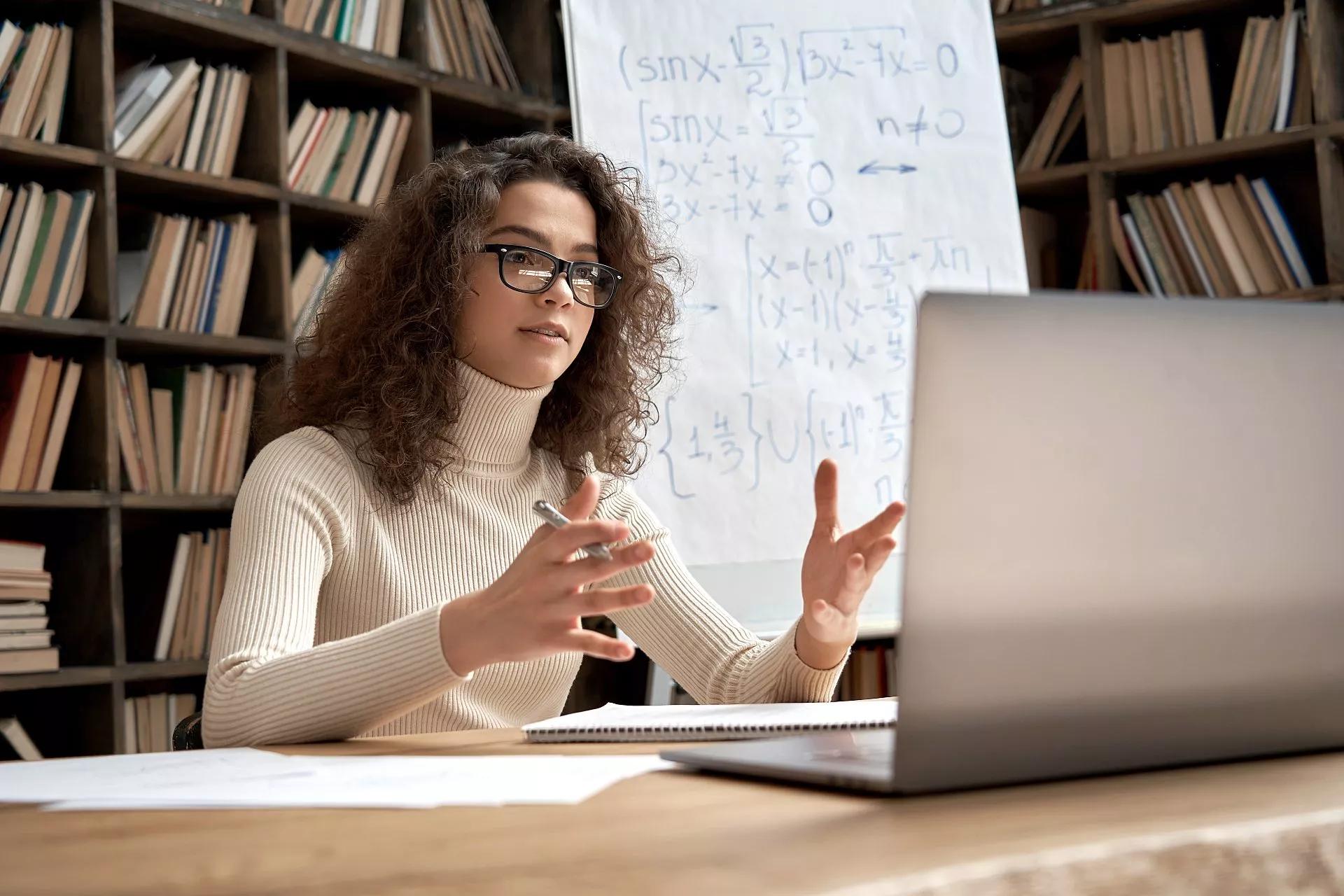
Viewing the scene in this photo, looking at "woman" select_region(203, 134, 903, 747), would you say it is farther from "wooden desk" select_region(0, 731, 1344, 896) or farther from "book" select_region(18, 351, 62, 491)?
"book" select_region(18, 351, 62, 491)

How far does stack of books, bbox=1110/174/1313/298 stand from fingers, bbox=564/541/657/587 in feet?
7.08

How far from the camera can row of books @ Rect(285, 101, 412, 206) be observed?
9.29 ft

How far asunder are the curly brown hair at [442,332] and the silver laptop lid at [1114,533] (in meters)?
1.00

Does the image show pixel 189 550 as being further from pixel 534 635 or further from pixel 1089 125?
pixel 1089 125

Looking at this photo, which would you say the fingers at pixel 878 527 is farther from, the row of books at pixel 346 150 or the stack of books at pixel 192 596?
the row of books at pixel 346 150

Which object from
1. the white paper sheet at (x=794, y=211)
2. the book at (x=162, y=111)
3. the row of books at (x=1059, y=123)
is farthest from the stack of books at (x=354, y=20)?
the row of books at (x=1059, y=123)

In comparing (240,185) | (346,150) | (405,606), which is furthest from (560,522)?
(346,150)

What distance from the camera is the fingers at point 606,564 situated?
796 millimetres

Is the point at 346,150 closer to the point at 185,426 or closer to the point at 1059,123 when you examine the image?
the point at 185,426

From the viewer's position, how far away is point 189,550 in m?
2.59

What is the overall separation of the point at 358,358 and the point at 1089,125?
76.5 inches

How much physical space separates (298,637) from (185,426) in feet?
5.13

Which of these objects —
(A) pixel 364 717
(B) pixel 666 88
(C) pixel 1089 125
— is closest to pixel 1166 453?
(A) pixel 364 717

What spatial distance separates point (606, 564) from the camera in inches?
32.9
